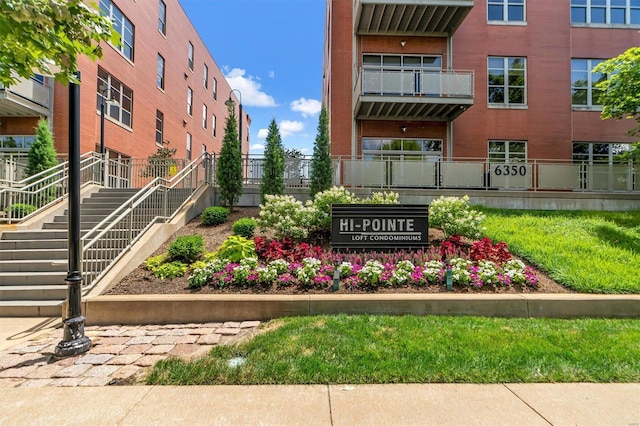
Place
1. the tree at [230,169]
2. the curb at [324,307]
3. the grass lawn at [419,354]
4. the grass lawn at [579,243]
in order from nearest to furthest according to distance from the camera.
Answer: the grass lawn at [419,354], the curb at [324,307], the grass lawn at [579,243], the tree at [230,169]

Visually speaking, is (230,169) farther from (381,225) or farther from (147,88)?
(147,88)

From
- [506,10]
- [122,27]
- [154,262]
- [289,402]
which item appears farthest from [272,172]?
[506,10]

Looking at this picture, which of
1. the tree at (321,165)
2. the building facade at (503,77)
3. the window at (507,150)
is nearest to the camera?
Answer: the tree at (321,165)

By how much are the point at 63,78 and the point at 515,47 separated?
18179 millimetres

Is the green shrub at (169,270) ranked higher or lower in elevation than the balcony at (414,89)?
lower

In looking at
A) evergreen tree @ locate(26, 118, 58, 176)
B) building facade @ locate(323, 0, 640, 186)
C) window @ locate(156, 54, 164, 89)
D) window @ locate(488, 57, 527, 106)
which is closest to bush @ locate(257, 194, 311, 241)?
building facade @ locate(323, 0, 640, 186)

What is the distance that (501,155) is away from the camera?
1614cm

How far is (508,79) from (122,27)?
19003 mm

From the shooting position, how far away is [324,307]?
18.2ft

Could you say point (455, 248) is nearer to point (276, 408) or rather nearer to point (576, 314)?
point (576, 314)

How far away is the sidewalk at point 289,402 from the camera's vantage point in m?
2.88

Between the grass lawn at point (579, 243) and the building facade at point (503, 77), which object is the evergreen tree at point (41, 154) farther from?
the grass lawn at point (579, 243)

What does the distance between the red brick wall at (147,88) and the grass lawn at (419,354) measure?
14.4 metres

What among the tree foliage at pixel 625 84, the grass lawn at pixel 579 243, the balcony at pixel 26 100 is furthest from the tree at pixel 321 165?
the balcony at pixel 26 100
